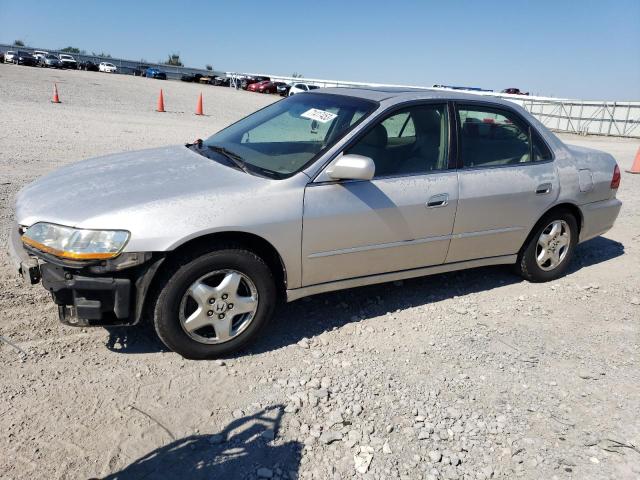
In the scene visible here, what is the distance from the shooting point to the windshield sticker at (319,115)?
397 cm

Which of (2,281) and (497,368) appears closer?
(497,368)

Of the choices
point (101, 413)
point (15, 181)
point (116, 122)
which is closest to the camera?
point (101, 413)

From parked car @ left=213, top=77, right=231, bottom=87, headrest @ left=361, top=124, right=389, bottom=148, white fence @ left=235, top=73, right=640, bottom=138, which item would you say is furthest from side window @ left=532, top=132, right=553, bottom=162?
parked car @ left=213, top=77, right=231, bottom=87

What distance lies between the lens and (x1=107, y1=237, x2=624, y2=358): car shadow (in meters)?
3.57

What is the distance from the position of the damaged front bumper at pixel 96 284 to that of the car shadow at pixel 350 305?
0.46 m

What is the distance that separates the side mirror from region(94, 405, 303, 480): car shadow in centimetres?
159

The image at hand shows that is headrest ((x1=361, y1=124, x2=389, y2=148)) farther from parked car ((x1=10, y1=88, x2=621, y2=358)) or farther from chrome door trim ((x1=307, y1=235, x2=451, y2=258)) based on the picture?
chrome door trim ((x1=307, y1=235, x2=451, y2=258))

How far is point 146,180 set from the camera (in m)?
3.42

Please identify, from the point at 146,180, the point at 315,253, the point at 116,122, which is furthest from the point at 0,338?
the point at 116,122

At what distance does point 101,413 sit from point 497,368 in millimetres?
2458

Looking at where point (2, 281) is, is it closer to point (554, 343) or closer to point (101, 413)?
point (101, 413)

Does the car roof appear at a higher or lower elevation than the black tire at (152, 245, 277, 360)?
higher

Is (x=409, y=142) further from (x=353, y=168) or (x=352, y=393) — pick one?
(x=352, y=393)

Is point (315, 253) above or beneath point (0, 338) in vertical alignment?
above
